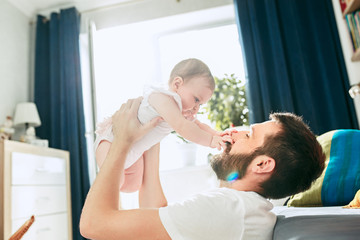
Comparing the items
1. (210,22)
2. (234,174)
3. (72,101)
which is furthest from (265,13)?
(234,174)

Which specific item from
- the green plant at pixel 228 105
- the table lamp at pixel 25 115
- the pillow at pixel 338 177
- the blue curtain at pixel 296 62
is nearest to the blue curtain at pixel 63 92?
the table lamp at pixel 25 115

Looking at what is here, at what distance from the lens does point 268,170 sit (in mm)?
909

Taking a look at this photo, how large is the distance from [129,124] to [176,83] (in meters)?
0.41

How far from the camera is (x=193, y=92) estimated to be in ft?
4.64

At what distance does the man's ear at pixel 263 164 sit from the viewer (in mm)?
905

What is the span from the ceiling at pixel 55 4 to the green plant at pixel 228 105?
4.84ft

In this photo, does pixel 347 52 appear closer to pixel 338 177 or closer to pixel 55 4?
pixel 338 177

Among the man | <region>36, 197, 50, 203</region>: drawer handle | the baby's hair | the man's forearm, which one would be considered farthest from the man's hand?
<region>36, 197, 50, 203</region>: drawer handle

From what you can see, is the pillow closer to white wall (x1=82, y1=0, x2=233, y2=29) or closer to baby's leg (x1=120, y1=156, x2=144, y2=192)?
baby's leg (x1=120, y1=156, x2=144, y2=192)

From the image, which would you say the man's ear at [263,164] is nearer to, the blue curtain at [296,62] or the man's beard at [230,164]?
the man's beard at [230,164]

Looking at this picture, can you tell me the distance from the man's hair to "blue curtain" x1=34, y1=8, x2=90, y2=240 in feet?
8.39

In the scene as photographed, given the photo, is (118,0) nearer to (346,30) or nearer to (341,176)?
(346,30)

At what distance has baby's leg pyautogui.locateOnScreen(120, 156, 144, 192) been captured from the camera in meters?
1.34

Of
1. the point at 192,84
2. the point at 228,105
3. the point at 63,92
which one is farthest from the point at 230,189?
the point at 63,92
